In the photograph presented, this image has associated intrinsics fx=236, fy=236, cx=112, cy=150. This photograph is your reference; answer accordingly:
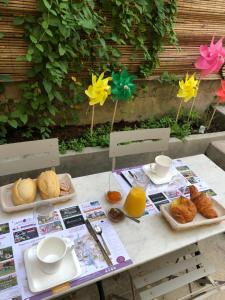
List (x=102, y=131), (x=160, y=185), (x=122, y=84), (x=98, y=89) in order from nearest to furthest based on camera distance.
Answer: (x=160, y=185) < (x=98, y=89) < (x=122, y=84) < (x=102, y=131)

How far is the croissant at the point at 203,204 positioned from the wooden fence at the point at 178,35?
1390 millimetres

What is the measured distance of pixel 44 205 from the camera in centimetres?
107

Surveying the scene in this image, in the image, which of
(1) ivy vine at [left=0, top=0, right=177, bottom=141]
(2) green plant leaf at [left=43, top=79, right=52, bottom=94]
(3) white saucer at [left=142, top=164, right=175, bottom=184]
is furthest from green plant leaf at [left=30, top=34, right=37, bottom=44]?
(3) white saucer at [left=142, top=164, right=175, bottom=184]

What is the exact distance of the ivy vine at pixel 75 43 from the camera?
156 centimetres

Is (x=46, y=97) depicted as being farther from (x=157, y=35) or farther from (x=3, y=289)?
(x=3, y=289)

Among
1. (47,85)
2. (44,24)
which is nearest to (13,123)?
(47,85)

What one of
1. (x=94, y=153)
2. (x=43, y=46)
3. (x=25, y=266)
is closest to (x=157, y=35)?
(x=43, y=46)

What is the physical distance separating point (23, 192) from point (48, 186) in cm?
11

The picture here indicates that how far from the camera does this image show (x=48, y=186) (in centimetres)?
112

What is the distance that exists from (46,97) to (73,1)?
2.23 feet

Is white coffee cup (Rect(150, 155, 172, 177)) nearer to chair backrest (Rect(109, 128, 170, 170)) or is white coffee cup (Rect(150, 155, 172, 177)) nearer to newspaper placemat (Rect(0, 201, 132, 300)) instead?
chair backrest (Rect(109, 128, 170, 170))

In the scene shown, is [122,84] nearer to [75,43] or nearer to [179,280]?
[75,43]

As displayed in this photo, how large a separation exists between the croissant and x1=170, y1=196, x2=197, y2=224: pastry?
4cm

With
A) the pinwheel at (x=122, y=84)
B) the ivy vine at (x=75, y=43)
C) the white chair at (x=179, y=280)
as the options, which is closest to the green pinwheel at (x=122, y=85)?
the pinwheel at (x=122, y=84)
